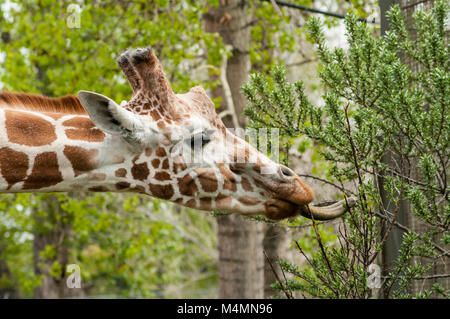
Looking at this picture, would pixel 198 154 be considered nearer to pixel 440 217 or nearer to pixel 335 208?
pixel 335 208

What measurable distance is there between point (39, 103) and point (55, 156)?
435mm

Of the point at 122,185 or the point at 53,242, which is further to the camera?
the point at 53,242

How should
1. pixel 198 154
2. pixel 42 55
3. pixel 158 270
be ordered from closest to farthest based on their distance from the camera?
pixel 198 154 < pixel 42 55 < pixel 158 270

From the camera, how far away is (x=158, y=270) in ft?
60.3

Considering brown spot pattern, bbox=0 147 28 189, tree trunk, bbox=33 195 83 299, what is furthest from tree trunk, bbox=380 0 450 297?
tree trunk, bbox=33 195 83 299

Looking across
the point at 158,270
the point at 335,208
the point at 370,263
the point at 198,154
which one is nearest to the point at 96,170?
the point at 198,154

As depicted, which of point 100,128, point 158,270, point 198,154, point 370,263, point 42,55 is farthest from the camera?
point 158,270

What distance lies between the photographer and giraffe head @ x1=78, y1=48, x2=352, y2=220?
2779 millimetres

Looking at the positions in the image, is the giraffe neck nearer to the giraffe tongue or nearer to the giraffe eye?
the giraffe eye

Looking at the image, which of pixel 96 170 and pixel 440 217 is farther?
pixel 440 217

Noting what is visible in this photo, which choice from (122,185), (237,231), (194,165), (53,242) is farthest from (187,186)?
(53,242)

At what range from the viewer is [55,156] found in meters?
2.69

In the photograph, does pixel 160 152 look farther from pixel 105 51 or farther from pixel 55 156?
pixel 105 51
